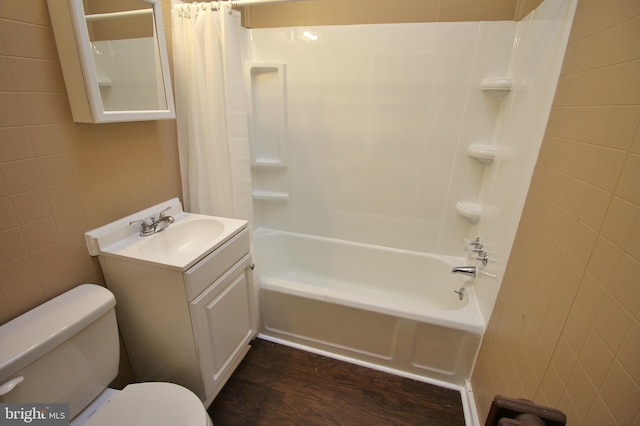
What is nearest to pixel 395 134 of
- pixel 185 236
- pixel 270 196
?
pixel 270 196

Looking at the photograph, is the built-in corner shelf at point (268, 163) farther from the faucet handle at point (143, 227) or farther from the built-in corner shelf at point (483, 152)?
the built-in corner shelf at point (483, 152)

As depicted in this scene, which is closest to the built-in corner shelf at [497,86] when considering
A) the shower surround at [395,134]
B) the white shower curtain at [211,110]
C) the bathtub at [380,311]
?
the shower surround at [395,134]

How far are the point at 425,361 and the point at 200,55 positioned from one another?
1978mm

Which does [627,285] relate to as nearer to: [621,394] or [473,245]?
[621,394]

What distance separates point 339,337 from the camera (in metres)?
1.67

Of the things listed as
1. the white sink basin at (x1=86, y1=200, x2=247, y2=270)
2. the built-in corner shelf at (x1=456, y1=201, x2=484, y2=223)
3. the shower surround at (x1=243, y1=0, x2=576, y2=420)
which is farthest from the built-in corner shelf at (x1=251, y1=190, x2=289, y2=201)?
the built-in corner shelf at (x1=456, y1=201, x2=484, y2=223)

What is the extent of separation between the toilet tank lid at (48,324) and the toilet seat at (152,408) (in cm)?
30

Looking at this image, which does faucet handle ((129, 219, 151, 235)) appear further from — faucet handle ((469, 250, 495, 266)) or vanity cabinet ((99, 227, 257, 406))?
faucet handle ((469, 250, 495, 266))

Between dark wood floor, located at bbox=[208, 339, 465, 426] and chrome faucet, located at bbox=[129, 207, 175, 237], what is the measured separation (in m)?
0.92

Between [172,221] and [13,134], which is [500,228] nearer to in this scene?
[172,221]

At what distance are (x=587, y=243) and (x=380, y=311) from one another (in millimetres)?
962

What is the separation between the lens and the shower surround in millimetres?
1560

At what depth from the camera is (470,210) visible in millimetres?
1832

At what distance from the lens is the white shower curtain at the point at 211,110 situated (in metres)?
1.35
